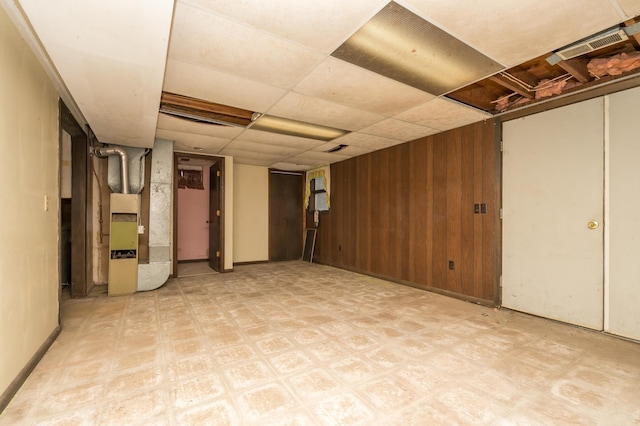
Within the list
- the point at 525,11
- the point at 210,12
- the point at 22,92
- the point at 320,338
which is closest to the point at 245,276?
the point at 320,338

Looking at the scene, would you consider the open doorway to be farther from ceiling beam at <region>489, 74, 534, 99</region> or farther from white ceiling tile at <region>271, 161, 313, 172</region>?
ceiling beam at <region>489, 74, 534, 99</region>

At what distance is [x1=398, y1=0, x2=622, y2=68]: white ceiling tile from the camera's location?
1742 millimetres

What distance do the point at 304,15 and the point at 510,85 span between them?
2272mm

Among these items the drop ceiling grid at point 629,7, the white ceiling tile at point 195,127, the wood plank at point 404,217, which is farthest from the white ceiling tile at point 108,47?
the wood plank at point 404,217

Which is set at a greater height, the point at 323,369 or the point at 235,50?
the point at 235,50

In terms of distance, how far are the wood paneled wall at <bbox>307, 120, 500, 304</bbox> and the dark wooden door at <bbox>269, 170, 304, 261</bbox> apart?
5.11 ft

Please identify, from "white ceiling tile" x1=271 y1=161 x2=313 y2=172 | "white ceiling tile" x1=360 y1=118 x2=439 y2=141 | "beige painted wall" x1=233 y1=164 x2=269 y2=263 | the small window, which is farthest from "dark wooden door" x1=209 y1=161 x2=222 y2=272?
"white ceiling tile" x1=360 y1=118 x2=439 y2=141

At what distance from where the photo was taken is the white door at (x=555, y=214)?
9.12ft

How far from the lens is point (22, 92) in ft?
6.41

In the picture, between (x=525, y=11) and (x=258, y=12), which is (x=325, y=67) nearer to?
(x=258, y=12)

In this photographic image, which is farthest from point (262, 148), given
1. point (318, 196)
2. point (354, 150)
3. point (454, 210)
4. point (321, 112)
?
point (454, 210)

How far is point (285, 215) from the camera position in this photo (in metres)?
7.29

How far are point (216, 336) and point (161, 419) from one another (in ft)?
3.56

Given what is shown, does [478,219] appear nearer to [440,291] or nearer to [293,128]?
[440,291]
